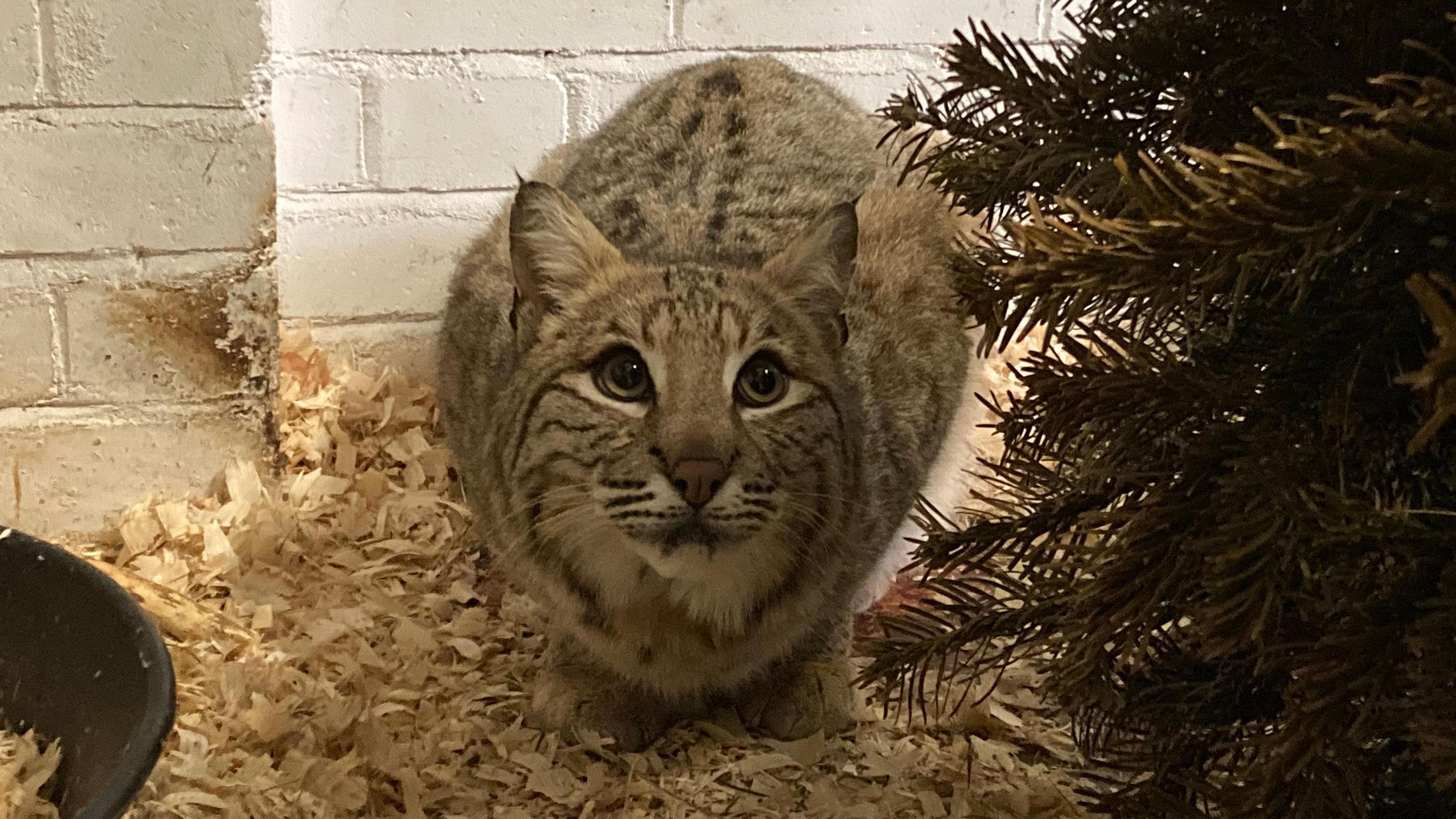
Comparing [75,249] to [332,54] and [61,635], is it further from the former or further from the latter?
[61,635]

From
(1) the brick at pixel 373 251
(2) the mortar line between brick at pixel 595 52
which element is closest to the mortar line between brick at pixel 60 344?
(1) the brick at pixel 373 251

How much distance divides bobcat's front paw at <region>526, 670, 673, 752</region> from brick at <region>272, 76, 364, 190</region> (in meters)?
1.44

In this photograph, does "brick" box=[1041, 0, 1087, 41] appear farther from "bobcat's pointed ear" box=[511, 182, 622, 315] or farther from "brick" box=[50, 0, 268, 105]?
"brick" box=[50, 0, 268, 105]

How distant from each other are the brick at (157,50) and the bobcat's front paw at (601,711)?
131 cm

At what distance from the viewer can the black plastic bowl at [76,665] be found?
1637mm

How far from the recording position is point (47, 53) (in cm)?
234

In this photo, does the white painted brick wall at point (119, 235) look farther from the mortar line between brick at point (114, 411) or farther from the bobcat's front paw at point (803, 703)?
the bobcat's front paw at point (803, 703)

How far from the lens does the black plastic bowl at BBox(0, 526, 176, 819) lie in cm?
164

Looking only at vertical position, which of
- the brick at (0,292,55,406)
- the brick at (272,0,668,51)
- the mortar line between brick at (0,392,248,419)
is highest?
the brick at (272,0,668,51)

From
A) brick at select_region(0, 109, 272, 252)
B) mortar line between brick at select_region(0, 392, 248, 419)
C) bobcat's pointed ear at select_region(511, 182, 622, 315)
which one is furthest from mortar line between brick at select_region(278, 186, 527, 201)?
bobcat's pointed ear at select_region(511, 182, 622, 315)

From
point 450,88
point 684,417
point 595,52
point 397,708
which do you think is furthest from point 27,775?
point 595,52

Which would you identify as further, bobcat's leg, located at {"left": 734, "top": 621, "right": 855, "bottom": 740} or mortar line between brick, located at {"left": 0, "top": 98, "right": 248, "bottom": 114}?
mortar line between brick, located at {"left": 0, "top": 98, "right": 248, "bottom": 114}

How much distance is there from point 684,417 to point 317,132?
159cm

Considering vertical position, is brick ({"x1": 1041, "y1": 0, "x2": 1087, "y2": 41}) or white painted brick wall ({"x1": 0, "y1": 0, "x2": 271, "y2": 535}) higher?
brick ({"x1": 1041, "y1": 0, "x2": 1087, "y2": 41})
